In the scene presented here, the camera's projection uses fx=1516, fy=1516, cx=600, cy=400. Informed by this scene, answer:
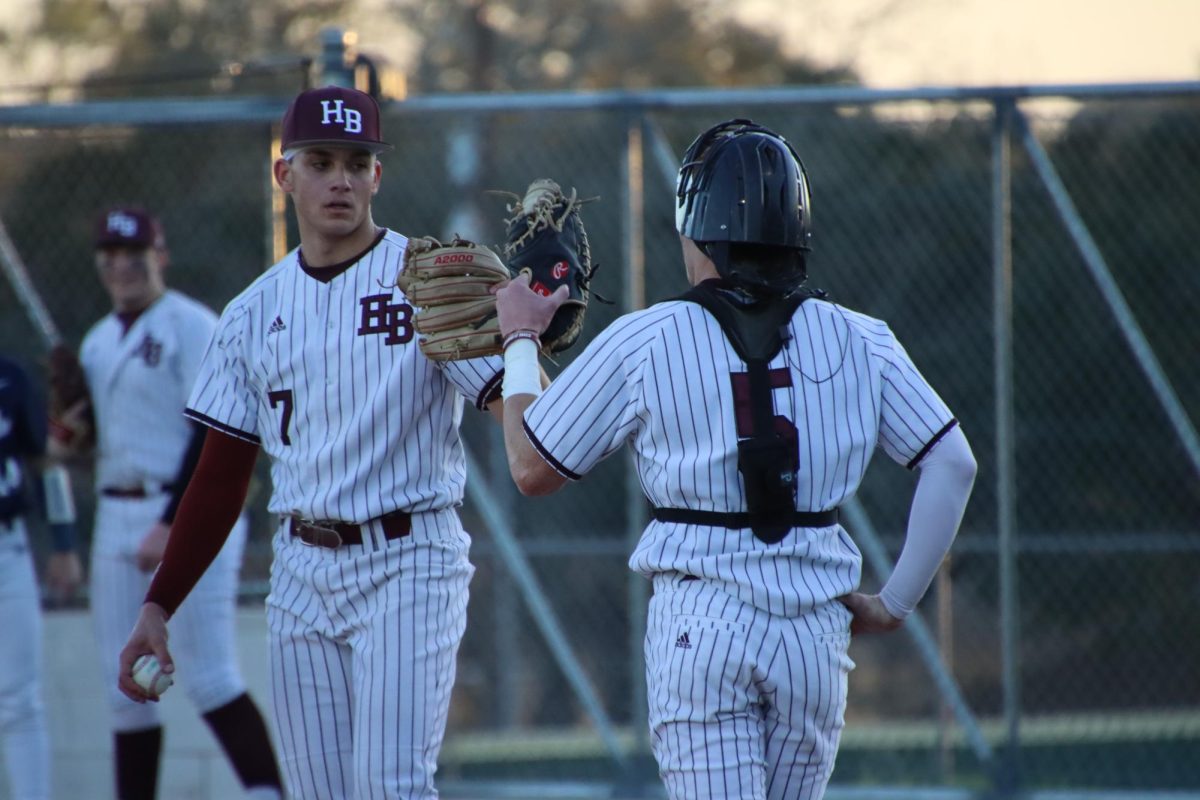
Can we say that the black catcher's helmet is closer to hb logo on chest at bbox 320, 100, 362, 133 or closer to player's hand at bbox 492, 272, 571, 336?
player's hand at bbox 492, 272, 571, 336

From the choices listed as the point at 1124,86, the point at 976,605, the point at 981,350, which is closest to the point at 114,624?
the point at 1124,86

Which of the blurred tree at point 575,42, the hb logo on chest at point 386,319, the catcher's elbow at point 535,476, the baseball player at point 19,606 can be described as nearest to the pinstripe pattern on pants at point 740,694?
the catcher's elbow at point 535,476

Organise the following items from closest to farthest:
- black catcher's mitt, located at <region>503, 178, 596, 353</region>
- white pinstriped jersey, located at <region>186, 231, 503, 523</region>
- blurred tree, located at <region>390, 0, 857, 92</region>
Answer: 1. black catcher's mitt, located at <region>503, 178, 596, 353</region>
2. white pinstriped jersey, located at <region>186, 231, 503, 523</region>
3. blurred tree, located at <region>390, 0, 857, 92</region>

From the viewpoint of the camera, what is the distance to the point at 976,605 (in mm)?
9977

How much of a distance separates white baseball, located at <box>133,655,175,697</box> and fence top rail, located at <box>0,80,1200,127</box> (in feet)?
9.49

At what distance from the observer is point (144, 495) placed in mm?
5551

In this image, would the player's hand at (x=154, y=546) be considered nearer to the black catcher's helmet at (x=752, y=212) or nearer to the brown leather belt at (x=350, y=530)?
the brown leather belt at (x=350, y=530)

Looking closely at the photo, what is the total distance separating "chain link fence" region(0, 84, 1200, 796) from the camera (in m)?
7.34

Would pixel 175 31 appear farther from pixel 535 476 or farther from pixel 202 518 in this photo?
pixel 535 476

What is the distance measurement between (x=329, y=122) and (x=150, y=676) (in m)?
1.41

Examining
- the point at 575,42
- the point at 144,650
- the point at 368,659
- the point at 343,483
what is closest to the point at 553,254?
the point at 343,483

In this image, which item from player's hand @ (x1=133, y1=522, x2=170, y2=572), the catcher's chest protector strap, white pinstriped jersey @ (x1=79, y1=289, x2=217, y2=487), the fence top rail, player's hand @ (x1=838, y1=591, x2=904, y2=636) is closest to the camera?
the catcher's chest protector strap

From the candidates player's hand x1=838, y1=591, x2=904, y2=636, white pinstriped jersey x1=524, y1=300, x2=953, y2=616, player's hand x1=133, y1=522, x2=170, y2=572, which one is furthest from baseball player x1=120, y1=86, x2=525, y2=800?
player's hand x1=133, y1=522, x2=170, y2=572

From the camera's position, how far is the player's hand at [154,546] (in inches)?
206
